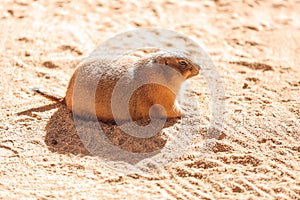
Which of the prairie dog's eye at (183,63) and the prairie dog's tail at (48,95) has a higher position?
the prairie dog's eye at (183,63)

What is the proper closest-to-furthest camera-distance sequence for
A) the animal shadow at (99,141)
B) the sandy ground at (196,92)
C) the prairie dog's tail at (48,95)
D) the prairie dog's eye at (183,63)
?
the sandy ground at (196,92) < the animal shadow at (99,141) < the prairie dog's eye at (183,63) < the prairie dog's tail at (48,95)

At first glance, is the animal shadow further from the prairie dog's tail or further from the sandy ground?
the prairie dog's tail

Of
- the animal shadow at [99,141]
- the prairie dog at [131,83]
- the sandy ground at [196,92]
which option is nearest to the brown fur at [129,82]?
the prairie dog at [131,83]

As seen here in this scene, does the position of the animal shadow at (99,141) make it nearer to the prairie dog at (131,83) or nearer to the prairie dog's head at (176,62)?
the prairie dog at (131,83)

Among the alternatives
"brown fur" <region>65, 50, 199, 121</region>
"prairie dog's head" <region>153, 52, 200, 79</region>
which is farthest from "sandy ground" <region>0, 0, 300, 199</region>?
"prairie dog's head" <region>153, 52, 200, 79</region>

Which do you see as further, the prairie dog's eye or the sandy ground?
the prairie dog's eye

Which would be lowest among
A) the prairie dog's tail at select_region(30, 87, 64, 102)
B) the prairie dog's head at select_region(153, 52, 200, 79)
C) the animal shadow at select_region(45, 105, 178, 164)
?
the animal shadow at select_region(45, 105, 178, 164)

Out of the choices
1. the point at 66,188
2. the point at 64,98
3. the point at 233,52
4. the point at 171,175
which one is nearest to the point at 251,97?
the point at 233,52
